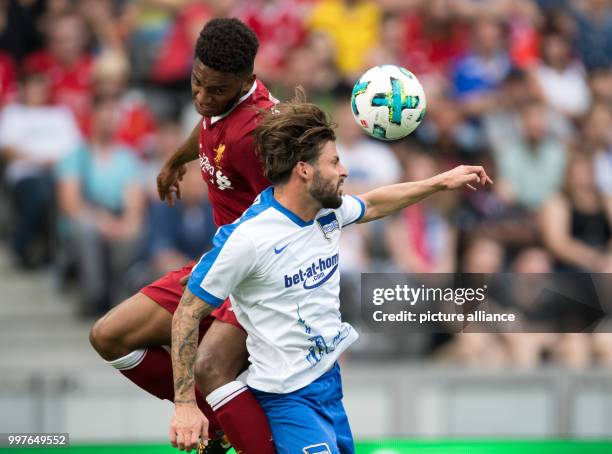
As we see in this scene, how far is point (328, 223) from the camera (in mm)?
4996

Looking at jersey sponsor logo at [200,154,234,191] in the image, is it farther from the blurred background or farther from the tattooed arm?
the blurred background

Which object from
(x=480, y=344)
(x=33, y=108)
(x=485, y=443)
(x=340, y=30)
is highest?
(x=340, y=30)

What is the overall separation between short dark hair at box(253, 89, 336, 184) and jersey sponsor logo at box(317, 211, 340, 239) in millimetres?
276

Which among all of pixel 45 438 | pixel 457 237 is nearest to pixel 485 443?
pixel 457 237

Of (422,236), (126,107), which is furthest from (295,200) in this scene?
(126,107)

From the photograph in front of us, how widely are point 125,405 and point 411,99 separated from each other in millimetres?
4016

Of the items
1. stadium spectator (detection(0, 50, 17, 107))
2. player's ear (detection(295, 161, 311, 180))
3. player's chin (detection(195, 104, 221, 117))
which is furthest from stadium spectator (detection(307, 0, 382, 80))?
player's ear (detection(295, 161, 311, 180))

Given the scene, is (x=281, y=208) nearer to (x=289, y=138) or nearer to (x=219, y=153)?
(x=289, y=138)

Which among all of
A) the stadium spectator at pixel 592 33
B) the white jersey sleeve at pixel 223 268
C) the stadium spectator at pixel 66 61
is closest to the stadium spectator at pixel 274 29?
the stadium spectator at pixel 66 61

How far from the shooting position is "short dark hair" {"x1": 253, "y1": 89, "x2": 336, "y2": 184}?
474 cm

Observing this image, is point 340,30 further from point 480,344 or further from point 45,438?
point 45,438

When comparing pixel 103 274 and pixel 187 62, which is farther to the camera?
pixel 187 62

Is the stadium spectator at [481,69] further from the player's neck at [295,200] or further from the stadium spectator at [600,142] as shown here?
the player's neck at [295,200]

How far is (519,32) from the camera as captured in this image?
37.5 ft
